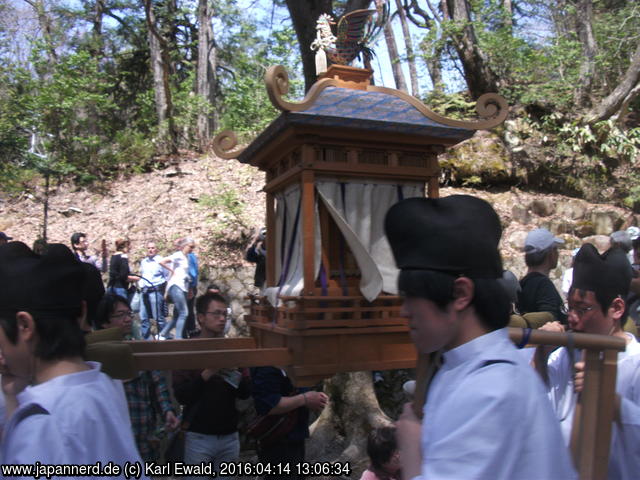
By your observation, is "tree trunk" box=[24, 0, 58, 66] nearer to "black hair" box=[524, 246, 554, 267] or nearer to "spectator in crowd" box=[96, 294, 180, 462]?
"spectator in crowd" box=[96, 294, 180, 462]

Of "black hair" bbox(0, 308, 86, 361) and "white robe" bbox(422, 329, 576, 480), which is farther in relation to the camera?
"black hair" bbox(0, 308, 86, 361)

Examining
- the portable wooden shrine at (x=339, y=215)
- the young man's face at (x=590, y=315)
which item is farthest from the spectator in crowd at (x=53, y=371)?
the young man's face at (x=590, y=315)

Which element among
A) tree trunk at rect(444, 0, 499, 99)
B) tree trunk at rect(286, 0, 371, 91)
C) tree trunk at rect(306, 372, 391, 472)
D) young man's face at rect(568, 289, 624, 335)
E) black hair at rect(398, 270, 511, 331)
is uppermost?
tree trunk at rect(444, 0, 499, 99)

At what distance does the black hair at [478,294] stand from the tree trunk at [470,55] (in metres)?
13.2

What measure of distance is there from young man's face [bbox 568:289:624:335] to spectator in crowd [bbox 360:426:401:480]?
48.9 inches

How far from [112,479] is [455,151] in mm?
12068

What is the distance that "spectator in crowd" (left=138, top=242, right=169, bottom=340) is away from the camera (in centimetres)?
853

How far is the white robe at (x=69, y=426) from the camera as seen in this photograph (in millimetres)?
1470

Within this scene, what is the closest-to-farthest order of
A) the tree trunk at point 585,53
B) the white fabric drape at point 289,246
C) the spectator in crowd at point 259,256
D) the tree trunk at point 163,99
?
the white fabric drape at point 289,246
the spectator in crowd at point 259,256
the tree trunk at point 585,53
the tree trunk at point 163,99

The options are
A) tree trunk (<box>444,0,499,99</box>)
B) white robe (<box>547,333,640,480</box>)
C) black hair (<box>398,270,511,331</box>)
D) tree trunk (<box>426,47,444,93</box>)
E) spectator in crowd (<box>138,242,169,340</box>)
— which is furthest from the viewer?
tree trunk (<box>426,47,444,93</box>)

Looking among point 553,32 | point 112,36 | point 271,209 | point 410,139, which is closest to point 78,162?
point 112,36

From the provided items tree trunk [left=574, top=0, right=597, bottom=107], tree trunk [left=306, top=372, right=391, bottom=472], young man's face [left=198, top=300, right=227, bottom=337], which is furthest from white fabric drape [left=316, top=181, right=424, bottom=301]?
tree trunk [left=574, top=0, right=597, bottom=107]

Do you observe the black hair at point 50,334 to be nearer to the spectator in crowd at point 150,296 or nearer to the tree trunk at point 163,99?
the spectator in crowd at point 150,296

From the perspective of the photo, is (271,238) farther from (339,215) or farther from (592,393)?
(592,393)
